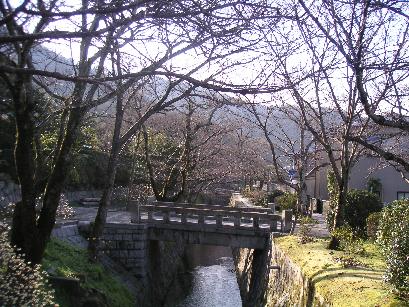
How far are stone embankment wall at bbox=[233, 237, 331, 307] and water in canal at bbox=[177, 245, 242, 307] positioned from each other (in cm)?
131

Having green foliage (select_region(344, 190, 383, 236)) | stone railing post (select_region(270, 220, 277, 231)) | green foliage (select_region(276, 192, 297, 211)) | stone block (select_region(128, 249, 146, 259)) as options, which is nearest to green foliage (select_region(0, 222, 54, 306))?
stone block (select_region(128, 249, 146, 259))

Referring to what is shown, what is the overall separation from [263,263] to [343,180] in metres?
5.70

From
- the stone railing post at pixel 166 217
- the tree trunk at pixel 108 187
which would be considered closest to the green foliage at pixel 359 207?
the stone railing post at pixel 166 217

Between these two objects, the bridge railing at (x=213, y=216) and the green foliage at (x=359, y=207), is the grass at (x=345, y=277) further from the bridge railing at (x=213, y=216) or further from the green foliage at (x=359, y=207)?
the green foliage at (x=359, y=207)

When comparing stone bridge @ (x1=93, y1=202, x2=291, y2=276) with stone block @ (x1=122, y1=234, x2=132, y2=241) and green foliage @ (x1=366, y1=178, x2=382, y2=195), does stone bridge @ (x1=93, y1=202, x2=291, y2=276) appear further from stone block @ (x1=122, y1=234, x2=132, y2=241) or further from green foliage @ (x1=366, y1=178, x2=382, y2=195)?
green foliage @ (x1=366, y1=178, x2=382, y2=195)

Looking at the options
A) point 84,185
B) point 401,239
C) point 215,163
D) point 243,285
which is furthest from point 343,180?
point 84,185

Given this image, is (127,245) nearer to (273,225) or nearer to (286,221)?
(273,225)

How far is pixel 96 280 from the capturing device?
14320 millimetres

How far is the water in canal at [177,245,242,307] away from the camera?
2064cm

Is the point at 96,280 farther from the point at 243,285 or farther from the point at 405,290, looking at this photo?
the point at 405,290

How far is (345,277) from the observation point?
9.49 metres

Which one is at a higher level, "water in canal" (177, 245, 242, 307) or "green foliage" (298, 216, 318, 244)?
"green foliage" (298, 216, 318, 244)

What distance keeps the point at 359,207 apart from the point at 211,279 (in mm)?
9602

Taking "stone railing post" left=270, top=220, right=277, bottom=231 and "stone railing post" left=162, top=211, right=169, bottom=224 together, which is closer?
"stone railing post" left=270, top=220, right=277, bottom=231
